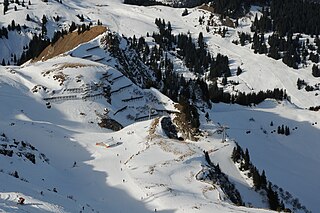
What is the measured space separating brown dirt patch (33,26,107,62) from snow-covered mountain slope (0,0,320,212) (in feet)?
24.3

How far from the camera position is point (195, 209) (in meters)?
26.1

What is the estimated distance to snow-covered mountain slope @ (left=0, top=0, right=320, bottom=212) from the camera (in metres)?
28.1

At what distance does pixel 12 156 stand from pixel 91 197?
5.95 m

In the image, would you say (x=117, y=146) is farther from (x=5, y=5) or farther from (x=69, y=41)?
(x=5, y=5)

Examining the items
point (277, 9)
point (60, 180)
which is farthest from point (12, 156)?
point (277, 9)

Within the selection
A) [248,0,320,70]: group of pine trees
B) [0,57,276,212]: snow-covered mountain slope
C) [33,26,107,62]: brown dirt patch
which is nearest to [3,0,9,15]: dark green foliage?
[33,26,107,62]: brown dirt patch

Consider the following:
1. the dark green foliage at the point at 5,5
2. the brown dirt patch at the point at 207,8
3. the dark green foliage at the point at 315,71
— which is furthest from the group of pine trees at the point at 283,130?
the dark green foliage at the point at 5,5

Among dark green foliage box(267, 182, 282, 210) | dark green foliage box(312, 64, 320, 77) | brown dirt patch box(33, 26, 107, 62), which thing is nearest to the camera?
dark green foliage box(267, 182, 282, 210)

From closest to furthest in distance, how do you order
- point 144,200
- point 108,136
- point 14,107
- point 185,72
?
point 144,200 < point 108,136 < point 14,107 < point 185,72

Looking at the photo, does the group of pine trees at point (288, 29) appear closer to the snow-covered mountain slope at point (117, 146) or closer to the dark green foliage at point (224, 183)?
the snow-covered mountain slope at point (117, 146)

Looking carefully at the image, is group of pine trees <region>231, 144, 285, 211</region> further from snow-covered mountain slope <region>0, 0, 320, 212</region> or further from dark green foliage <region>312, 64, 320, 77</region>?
dark green foliage <region>312, 64, 320, 77</region>

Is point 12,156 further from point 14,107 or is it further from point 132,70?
point 132,70

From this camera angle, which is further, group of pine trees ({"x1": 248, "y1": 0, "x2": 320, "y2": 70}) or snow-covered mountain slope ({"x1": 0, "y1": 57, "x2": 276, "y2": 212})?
group of pine trees ({"x1": 248, "y1": 0, "x2": 320, "y2": 70})

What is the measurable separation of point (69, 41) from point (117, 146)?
5576 cm
